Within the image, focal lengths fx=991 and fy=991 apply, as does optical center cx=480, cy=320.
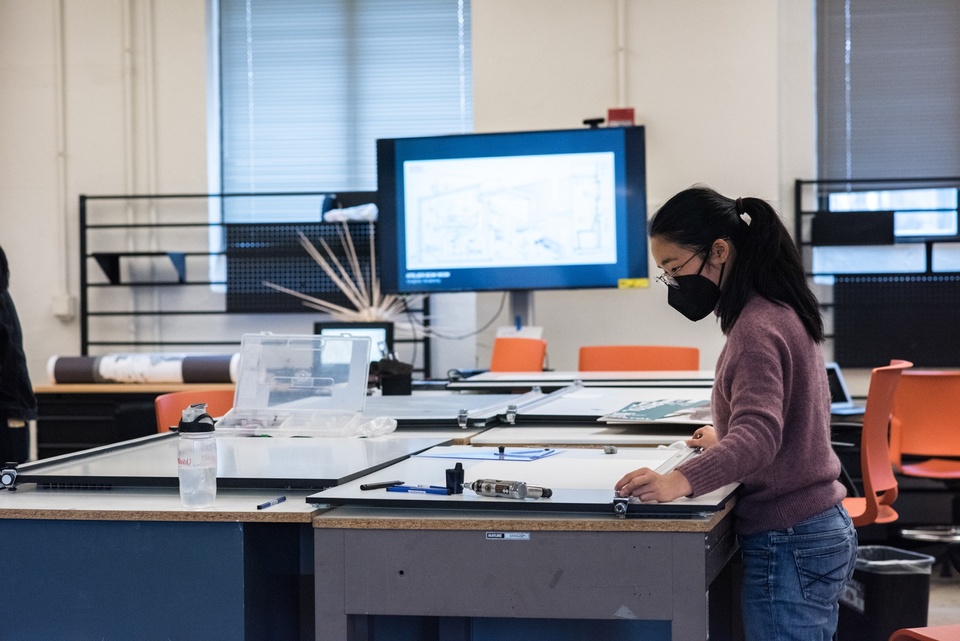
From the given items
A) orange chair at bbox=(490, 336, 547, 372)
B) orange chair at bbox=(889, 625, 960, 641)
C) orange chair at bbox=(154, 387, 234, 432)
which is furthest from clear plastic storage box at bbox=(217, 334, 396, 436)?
orange chair at bbox=(490, 336, 547, 372)

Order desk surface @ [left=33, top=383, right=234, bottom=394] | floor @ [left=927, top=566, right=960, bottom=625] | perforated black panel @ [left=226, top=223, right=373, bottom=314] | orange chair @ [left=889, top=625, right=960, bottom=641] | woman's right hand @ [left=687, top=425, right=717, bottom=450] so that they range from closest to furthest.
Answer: orange chair @ [left=889, top=625, right=960, bottom=641] → woman's right hand @ [left=687, top=425, right=717, bottom=450] → floor @ [left=927, top=566, right=960, bottom=625] → desk surface @ [left=33, top=383, right=234, bottom=394] → perforated black panel @ [left=226, top=223, right=373, bottom=314]

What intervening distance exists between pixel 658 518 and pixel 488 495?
0.84 ft

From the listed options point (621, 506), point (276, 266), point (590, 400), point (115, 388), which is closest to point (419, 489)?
point (621, 506)

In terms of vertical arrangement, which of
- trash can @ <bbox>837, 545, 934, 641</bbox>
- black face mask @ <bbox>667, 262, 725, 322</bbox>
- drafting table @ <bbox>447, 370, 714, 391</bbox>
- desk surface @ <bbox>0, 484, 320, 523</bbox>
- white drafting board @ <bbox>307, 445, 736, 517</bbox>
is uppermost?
black face mask @ <bbox>667, 262, 725, 322</bbox>

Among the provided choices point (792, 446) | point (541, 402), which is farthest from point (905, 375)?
point (792, 446)

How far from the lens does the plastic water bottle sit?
1.59m

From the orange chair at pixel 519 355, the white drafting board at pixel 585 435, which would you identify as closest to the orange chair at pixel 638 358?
the orange chair at pixel 519 355

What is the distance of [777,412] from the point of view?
148 cm

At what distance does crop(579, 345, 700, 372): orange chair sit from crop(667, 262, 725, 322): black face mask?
2.31 m

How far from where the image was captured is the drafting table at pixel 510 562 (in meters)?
1.38

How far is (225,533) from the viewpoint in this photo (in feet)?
4.97

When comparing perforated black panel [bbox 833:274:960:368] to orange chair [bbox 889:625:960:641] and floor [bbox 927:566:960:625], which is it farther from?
orange chair [bbox 889:625:960:641]

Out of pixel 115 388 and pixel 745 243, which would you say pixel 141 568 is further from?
pixel 115 388

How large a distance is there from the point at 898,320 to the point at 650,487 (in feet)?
13.5
